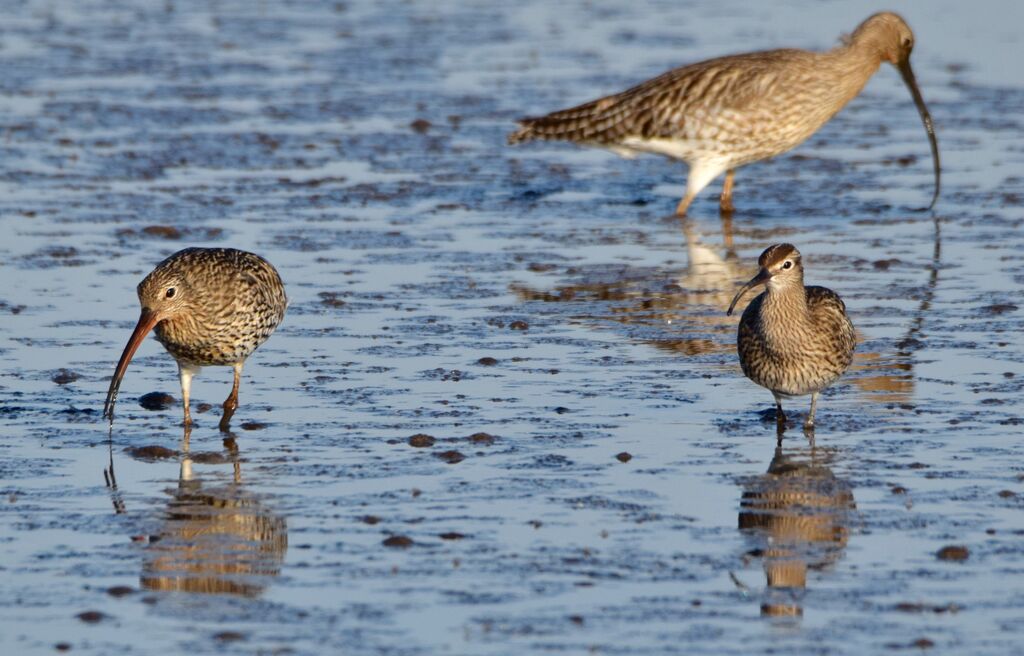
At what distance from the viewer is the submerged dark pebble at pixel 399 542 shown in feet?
27.0

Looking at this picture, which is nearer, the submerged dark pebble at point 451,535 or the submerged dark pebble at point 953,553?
the submerged dark pebble at point 953,553

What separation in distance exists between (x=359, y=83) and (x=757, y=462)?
13.9 metres

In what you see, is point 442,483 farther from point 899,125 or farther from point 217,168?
point 899,125

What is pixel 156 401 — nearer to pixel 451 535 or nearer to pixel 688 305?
pixel 451 535

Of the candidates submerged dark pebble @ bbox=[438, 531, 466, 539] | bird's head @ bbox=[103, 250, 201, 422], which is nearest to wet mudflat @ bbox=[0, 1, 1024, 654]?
submerged dark pebble @ bbox=[438, 531, 466, 539]

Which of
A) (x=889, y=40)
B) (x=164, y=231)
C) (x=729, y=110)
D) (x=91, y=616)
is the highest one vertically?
(x=889, y=40)

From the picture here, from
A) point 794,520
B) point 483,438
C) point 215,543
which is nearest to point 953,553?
point 794,520

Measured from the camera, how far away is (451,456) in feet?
31.5

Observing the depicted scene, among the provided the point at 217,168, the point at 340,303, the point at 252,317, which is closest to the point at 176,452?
the point at 252,317

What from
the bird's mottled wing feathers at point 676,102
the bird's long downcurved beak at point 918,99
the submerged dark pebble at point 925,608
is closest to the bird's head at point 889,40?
the bird's long downcurved beak at point 918,99

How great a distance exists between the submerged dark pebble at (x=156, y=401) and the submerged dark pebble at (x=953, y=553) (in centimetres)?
457

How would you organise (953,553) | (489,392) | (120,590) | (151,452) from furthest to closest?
(489,392) → (151,452) → (953,553) → (120,590)

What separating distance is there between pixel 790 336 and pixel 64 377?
412 cm

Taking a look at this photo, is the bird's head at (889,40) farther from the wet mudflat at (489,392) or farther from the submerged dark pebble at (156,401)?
the submerged dark pebble at (156,401)
